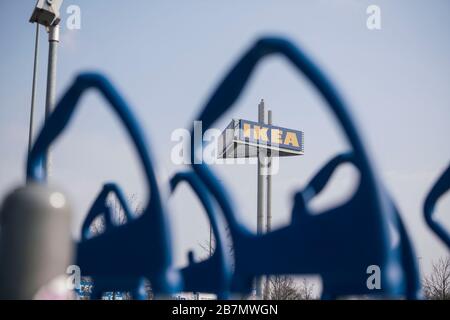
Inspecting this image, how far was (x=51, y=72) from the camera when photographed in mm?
8016

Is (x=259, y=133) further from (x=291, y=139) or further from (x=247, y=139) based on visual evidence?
(x=291, y=139)

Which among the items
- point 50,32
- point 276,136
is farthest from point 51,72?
point 276,136

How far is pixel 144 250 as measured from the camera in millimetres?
7027

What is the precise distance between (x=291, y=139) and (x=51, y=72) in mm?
14969

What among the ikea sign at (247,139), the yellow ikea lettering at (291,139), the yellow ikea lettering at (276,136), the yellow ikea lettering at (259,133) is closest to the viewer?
the ikea sign at (247,139)

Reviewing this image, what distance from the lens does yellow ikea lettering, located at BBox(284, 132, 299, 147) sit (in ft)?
72.3

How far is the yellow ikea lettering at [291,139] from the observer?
72.3 feet

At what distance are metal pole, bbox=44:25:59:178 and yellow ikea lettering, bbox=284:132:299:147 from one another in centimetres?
1454

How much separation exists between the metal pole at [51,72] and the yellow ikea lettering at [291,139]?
14.5 m

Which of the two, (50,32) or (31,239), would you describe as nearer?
(31,239)

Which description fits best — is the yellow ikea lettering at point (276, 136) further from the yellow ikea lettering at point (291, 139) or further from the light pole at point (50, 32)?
the light pole at point (50, 32)

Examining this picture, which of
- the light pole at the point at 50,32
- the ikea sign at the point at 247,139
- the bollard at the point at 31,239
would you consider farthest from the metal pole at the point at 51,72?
the ikea sign at the point at 247,139

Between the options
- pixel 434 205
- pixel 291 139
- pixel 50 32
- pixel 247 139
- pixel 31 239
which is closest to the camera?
pixel 31 239
